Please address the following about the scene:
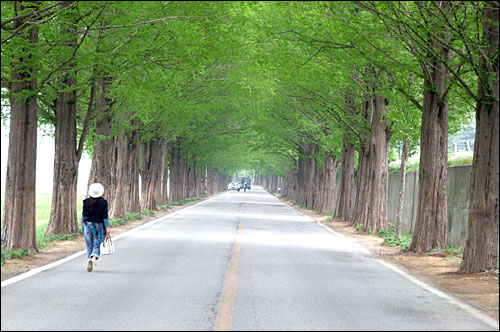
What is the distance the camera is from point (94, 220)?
12719 millimetres

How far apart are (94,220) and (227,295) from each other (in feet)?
12.0

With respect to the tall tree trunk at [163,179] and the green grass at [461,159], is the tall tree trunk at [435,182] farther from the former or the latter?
the tall tree trunk at [163,179]

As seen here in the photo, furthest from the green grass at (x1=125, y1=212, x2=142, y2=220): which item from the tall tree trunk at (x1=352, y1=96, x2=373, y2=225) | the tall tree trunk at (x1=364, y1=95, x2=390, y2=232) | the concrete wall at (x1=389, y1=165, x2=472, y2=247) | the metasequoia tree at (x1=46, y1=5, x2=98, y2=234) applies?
the concrete wall at (x1=389, y1=165, x2=472, y2=247)

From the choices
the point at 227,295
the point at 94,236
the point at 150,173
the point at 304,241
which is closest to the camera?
the point at 227,295

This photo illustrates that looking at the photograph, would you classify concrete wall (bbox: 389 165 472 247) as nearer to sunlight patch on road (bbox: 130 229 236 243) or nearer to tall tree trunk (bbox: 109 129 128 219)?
sunlight patch on road (bbox: 130 229 236 243)

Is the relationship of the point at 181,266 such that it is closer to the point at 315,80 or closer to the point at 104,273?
the point at 104,273

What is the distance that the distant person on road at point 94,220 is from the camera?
12.7 m

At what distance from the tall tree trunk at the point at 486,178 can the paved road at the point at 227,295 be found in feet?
5.91

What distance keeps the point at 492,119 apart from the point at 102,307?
897cm

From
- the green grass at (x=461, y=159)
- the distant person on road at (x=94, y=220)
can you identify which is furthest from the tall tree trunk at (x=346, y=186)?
the distant person on road at (x=94, y=220)

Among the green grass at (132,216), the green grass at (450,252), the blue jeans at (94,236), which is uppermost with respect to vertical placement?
the blue jeans at (94,236)

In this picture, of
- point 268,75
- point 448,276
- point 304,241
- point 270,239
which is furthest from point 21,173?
point 268,75

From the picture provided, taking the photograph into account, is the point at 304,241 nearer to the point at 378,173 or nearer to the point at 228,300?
the point at 378,173

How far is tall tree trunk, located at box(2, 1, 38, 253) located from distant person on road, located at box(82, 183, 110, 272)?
3575 millimetres
